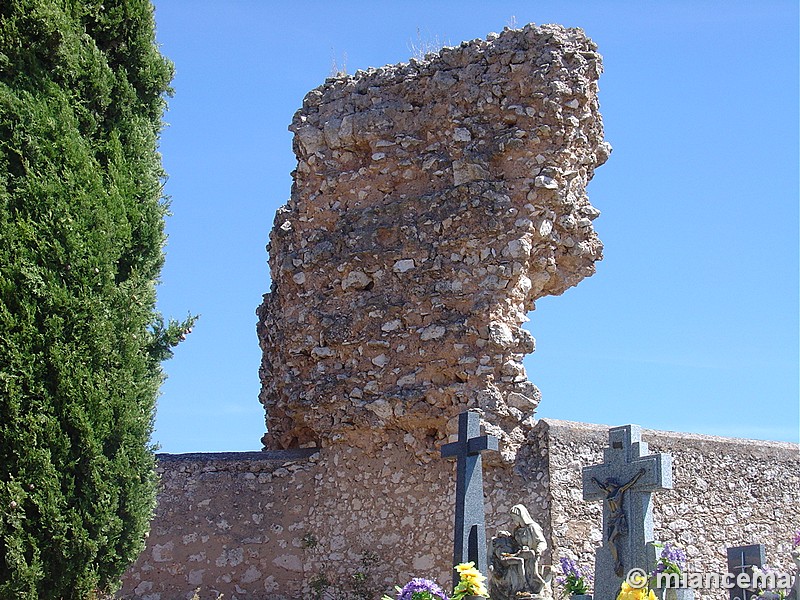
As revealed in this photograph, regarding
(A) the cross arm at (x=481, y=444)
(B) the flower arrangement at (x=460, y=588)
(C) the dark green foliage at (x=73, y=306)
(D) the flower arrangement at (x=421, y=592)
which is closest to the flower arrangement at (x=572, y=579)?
(A) the cross arm at (x=481, y=444)

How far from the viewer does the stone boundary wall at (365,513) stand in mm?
11930

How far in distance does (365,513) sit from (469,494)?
8.05 ft

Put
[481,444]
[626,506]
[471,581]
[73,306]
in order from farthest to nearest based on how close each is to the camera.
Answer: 1. [481,444]
2. [626,506]
3. [73,306]
4. [471,581]

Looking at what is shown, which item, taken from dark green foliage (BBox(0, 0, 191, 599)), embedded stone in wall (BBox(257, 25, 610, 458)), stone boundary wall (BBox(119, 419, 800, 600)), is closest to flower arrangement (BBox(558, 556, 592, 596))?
stone boundary wall (BBox(119, 419, 800, 600))

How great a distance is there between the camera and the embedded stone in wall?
12.4 meters

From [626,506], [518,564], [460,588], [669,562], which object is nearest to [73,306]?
[460,588]

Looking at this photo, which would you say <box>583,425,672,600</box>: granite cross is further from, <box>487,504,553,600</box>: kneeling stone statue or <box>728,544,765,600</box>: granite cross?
<box>728,544,765,600</box>: granite cross

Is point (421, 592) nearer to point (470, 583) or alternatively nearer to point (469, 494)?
point (470, 583)

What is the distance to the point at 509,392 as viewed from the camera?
1223cm

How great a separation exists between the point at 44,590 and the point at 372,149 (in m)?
7.09

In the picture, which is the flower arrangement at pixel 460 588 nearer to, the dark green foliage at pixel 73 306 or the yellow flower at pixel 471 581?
the yellow flower at pixel 471 581

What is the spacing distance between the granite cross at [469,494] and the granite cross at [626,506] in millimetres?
1119

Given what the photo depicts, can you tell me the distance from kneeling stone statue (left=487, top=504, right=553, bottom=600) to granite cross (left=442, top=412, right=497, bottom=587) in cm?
29

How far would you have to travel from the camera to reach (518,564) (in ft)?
30.5
